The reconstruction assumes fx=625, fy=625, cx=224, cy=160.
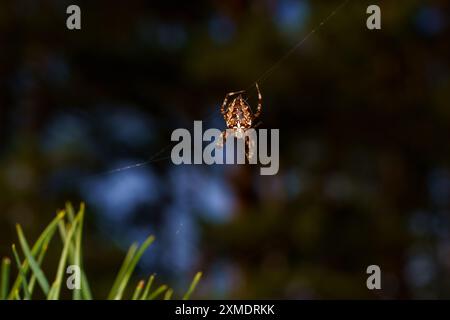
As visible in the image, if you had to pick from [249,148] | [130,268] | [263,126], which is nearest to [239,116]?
[249,148]

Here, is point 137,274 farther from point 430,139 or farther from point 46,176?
point 430,139

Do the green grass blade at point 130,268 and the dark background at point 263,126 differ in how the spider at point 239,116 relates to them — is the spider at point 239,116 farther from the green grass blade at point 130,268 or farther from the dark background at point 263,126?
the dark background at point 263,126

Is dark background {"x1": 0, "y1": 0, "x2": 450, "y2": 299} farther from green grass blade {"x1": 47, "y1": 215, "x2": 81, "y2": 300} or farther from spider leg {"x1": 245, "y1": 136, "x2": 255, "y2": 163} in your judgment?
green grass blade {"x1": 47, "y1": 215, "x2": 81, "y2": 300}

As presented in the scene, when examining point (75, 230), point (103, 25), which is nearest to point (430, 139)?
point (103, 25)

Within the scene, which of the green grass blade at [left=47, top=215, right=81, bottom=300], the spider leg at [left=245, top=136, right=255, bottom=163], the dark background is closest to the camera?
the green grass blade at [left=47, top=215, right=81, bottom=300]

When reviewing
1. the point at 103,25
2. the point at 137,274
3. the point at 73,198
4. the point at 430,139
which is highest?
the point at 103,25

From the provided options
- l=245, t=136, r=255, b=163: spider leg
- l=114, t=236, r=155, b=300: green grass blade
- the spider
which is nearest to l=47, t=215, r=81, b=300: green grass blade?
l=114, t=236, r=155, b=300: green grass blade

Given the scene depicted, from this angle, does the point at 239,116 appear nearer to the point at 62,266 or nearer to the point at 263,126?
the point at 62,266

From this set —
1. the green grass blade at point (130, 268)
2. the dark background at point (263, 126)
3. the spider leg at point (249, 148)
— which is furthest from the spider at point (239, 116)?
the dark background at point (263, 126)
